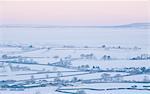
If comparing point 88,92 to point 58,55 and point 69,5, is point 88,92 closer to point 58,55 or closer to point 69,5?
point 58,55

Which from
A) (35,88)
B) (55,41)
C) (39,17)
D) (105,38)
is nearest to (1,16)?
(39,17)

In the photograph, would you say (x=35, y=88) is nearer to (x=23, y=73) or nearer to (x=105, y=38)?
(x=23, y=73)

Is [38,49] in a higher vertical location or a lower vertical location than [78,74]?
higher

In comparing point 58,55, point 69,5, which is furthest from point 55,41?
point 69,5

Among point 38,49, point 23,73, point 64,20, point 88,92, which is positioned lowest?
point 88,92

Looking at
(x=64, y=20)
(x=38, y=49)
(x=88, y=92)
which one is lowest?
(x=88, y=92)

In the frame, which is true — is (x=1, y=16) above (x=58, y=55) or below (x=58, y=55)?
above
